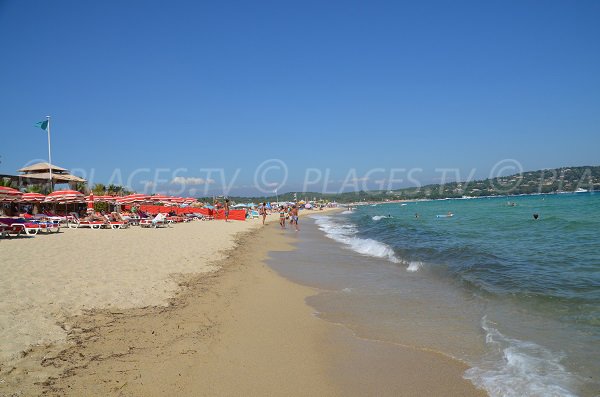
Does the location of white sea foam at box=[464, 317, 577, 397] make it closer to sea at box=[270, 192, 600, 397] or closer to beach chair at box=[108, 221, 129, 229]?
sea at box=[270, 192, 600, 397]

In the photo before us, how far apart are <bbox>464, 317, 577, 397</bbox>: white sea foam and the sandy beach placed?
0.20 m

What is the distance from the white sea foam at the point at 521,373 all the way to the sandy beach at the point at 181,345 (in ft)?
0.67

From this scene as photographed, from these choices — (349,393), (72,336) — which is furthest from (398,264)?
(72,336)

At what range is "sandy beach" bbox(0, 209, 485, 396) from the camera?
3463mm

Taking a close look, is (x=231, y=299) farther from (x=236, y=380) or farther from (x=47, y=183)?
(x=47, y=183)

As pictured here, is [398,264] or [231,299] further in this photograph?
[398,264]

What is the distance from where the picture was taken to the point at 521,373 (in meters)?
3.86

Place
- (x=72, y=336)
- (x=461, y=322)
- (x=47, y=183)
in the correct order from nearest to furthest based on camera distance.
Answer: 1. (x=72, y=336)
2. (x=461, y=322)
3. (x=47, y=183)

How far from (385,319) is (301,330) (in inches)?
54.4

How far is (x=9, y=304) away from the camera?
4.95m

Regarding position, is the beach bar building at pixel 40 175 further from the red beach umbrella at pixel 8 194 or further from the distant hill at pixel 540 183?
the distant hill at pixel 540 183

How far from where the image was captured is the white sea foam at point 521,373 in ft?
11.6

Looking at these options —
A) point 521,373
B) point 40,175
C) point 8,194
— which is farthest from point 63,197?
point 521,373

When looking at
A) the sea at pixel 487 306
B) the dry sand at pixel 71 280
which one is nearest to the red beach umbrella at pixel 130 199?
the dry sand at pixel 71 280
